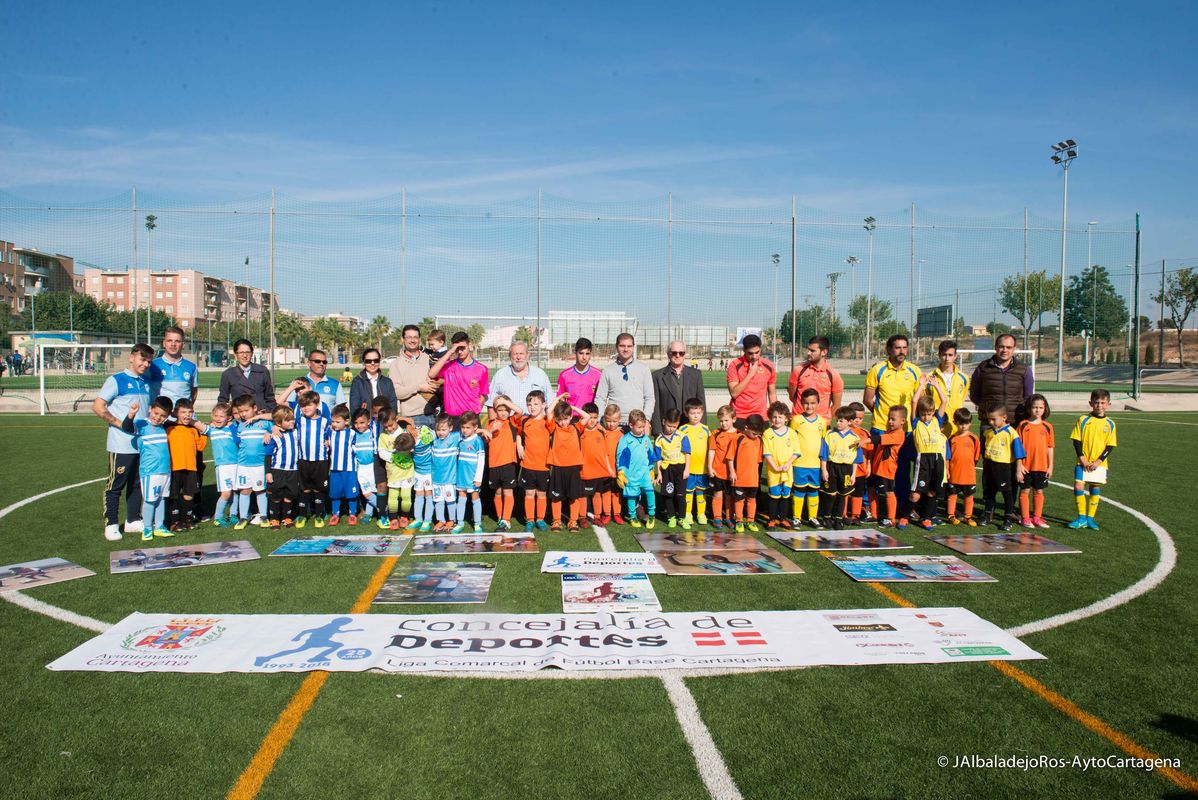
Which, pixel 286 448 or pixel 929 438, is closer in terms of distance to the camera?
pixel 286 448

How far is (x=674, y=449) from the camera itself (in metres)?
7.31

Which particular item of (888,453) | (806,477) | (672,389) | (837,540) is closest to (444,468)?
(672,389)

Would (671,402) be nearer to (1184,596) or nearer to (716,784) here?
(1184,596)

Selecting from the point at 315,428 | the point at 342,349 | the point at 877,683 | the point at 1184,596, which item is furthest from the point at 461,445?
the point at 342,349

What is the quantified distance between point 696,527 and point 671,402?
1.42 metres

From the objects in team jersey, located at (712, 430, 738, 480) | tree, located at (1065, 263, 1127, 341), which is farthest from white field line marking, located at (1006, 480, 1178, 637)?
tree, located at (1065, 263, 1127, 341)

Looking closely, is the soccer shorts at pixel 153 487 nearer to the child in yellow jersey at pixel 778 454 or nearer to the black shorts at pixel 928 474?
the child in yellow jersey at pixel 778 454

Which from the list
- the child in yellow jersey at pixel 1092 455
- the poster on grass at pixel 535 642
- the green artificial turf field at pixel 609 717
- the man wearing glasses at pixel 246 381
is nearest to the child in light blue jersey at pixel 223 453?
the man wearing glasses at pixel 246 381

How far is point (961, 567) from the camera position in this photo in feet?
19.1

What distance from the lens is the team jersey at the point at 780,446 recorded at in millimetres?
7215

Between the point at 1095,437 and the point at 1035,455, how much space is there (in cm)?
70

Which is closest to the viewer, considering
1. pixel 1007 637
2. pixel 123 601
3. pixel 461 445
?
pixel 1007 637

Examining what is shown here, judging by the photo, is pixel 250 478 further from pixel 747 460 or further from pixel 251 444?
pixel 747 460

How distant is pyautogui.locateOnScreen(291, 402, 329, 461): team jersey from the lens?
7.19 metres
